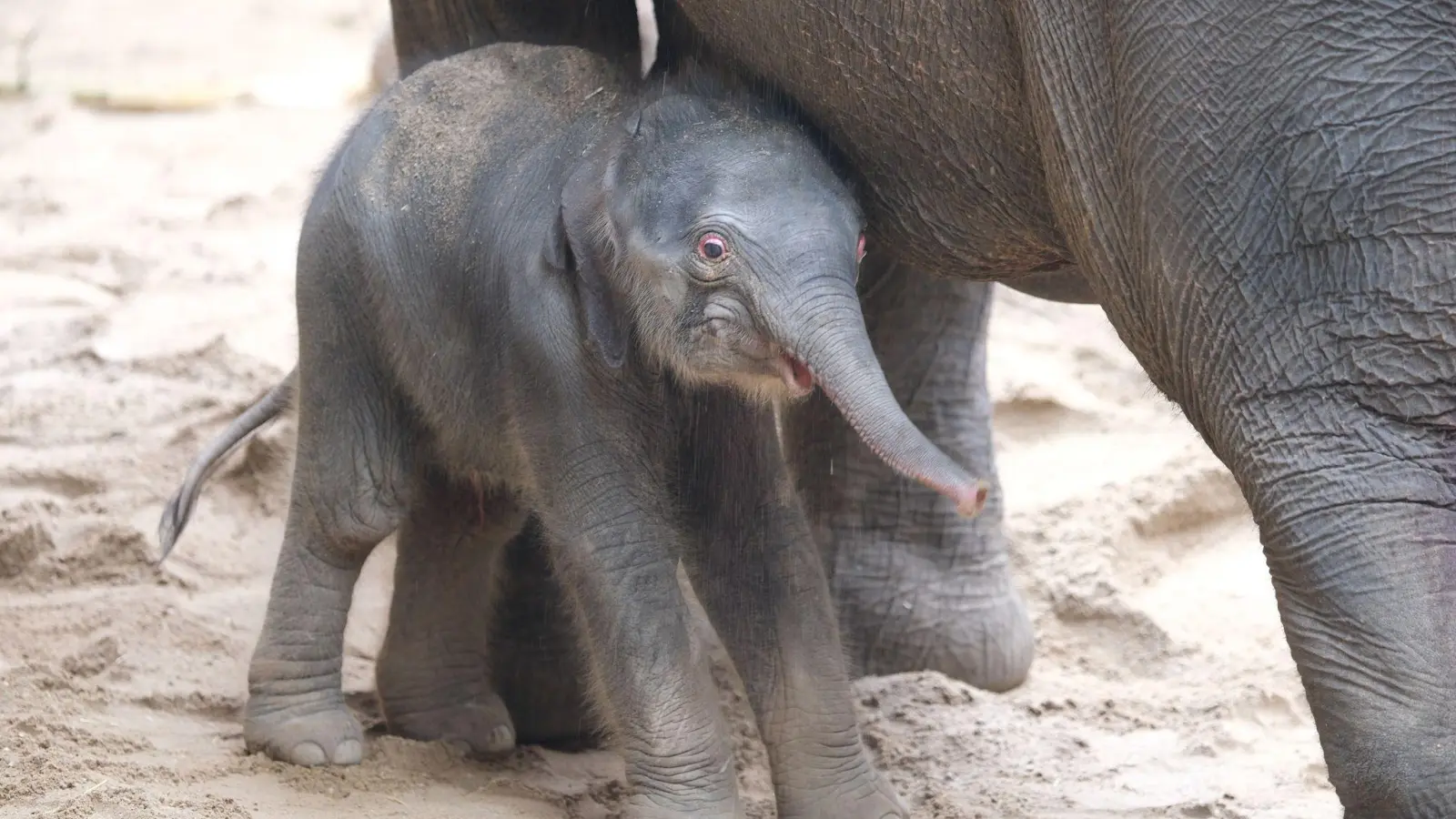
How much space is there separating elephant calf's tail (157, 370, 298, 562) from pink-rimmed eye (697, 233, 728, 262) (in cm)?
122

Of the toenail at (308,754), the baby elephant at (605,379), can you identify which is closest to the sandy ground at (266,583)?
the toenail at (308,754)

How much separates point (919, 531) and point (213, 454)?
1.55 m

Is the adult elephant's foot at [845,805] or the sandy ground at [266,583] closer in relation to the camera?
the adult elephant's foot at [845,805]

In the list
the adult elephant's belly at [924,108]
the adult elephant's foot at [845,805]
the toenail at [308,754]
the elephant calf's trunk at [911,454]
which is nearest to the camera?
the elephant calf's trunk at [911,454]

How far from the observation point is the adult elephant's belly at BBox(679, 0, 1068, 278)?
319 centimetres

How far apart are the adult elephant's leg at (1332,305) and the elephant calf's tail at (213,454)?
2014 millimetres

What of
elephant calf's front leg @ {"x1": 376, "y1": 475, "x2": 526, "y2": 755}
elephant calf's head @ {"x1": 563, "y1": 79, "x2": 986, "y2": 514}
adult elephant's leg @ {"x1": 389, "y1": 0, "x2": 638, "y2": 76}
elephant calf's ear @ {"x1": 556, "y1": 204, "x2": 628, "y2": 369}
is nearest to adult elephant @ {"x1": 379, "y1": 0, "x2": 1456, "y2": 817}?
elephant calf's head @ {"x1": 563, "y1": 79, "x2": 986, "y2": 514}

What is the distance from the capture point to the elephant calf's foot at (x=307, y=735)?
3.93 metres

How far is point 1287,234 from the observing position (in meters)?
2.75

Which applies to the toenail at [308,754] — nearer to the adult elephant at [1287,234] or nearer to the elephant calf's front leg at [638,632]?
the elephant calf's front leg at [638,632]

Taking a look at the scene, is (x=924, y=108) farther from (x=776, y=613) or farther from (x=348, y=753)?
(x=348, y=753)

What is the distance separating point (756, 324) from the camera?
10.8ft

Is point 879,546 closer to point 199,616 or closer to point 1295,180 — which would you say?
point 199,616

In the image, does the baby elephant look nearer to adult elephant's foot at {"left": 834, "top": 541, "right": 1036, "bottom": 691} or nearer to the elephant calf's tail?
the elephant calf's tail
